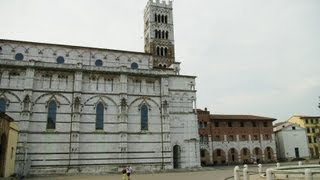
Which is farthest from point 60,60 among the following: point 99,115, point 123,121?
point 123,121

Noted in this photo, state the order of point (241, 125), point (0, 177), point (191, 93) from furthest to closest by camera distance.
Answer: point (241, 125), point (191, 93), point (0, 177)

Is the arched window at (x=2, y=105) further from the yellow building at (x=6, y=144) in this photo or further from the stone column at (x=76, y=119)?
the stone column at (x=76, y=119)

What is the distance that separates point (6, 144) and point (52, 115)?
368 inches

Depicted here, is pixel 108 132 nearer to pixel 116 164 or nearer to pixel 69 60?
pixel 116 164

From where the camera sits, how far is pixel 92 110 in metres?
38.2

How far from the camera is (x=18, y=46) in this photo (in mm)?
40312

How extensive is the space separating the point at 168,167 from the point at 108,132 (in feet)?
30.2

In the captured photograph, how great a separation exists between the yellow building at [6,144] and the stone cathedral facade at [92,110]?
4029 mm

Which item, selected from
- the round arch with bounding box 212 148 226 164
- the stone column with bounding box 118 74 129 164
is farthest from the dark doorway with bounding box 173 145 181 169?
the round arch with bounding box 212 148 226 164

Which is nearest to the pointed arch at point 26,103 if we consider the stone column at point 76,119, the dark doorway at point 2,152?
the stone column at point 76,119

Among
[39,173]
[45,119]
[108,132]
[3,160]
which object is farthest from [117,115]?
[3,160]

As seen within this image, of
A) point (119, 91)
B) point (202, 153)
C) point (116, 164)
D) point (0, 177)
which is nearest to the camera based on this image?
point (0, 177)

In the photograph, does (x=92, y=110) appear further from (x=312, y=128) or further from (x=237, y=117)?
(x=312, y=128)

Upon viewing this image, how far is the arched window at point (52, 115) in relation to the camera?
36344 millimetres
